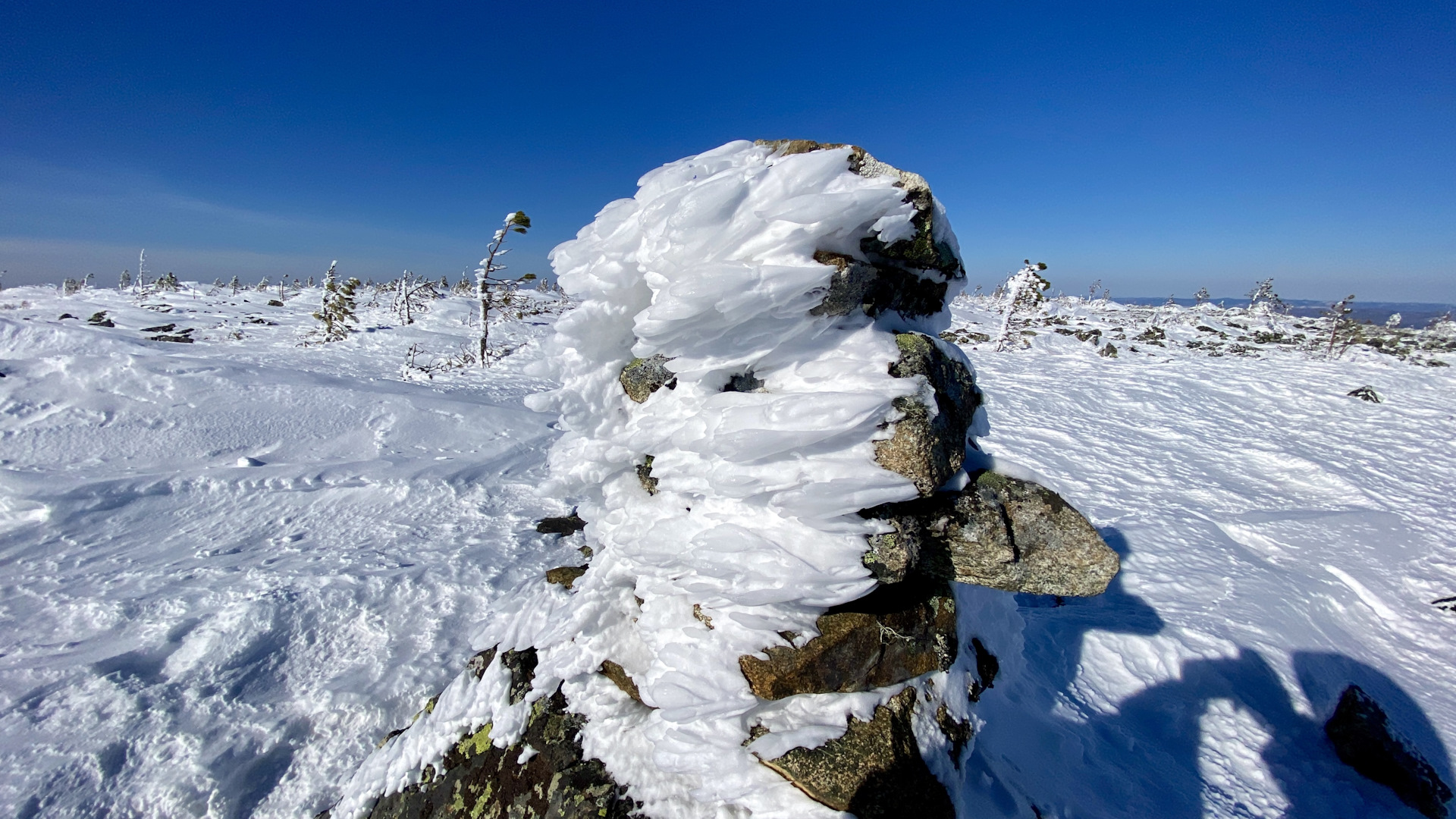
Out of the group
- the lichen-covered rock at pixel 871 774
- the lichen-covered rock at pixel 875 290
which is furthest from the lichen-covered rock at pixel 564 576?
the lichen-covered rock at pixel 875 290

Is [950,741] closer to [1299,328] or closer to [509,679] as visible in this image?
[509,679]

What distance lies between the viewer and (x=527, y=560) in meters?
7.31

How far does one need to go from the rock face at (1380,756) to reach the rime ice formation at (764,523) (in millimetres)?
3999

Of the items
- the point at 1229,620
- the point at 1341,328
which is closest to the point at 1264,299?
the point at 1341,328

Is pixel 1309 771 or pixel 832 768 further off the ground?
pixel 832 768

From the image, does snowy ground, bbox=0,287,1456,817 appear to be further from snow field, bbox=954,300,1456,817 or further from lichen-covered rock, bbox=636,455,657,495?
lichen-covered rock, bbox=636,455,657,495

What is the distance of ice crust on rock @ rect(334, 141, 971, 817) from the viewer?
316 cm

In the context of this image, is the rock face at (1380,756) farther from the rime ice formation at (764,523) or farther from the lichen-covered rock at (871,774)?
the lichen-covered rock at (871,774)

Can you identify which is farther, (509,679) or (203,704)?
(203,704)

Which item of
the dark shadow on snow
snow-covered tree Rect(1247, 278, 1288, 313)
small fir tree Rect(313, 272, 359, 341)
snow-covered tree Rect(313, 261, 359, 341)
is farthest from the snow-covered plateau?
snow-covered tree Rect(1247, 278, 1288, 313)

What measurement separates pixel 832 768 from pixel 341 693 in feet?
15.6

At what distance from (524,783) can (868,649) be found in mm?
2487

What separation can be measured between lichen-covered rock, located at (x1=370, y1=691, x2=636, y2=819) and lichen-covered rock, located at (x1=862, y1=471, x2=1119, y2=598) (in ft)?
8.44

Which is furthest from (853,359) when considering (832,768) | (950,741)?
(950,741)
